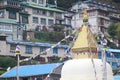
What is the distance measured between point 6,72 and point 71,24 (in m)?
34.6

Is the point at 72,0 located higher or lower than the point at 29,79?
higher

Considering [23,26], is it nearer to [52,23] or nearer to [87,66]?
[52,23]

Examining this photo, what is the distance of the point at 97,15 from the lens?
3059 inches

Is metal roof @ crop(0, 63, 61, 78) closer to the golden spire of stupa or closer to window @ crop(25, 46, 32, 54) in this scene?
window @ crop(25, 46, 32, 54)

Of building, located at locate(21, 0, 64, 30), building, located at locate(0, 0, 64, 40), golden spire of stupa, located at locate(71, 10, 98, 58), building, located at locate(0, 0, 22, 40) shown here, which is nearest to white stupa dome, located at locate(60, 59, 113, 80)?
golden spire of stupa, located at locate(71, 10, 98, 58)

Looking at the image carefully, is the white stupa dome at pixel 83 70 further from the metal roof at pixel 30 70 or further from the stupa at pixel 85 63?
the metal roof at pixel 30 70

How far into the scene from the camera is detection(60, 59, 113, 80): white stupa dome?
2205 centimetres

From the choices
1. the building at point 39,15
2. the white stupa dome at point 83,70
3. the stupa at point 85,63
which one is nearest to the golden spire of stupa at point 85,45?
the stupa at point 85,63

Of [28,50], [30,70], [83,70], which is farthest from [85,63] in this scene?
[28,50]

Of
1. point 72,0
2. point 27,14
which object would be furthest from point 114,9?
point 27,14

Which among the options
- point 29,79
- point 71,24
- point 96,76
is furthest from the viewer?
point 71,24

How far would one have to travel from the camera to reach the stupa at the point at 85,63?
868 inches

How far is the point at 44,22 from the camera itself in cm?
7675

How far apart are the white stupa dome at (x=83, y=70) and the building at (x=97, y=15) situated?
50.5m
